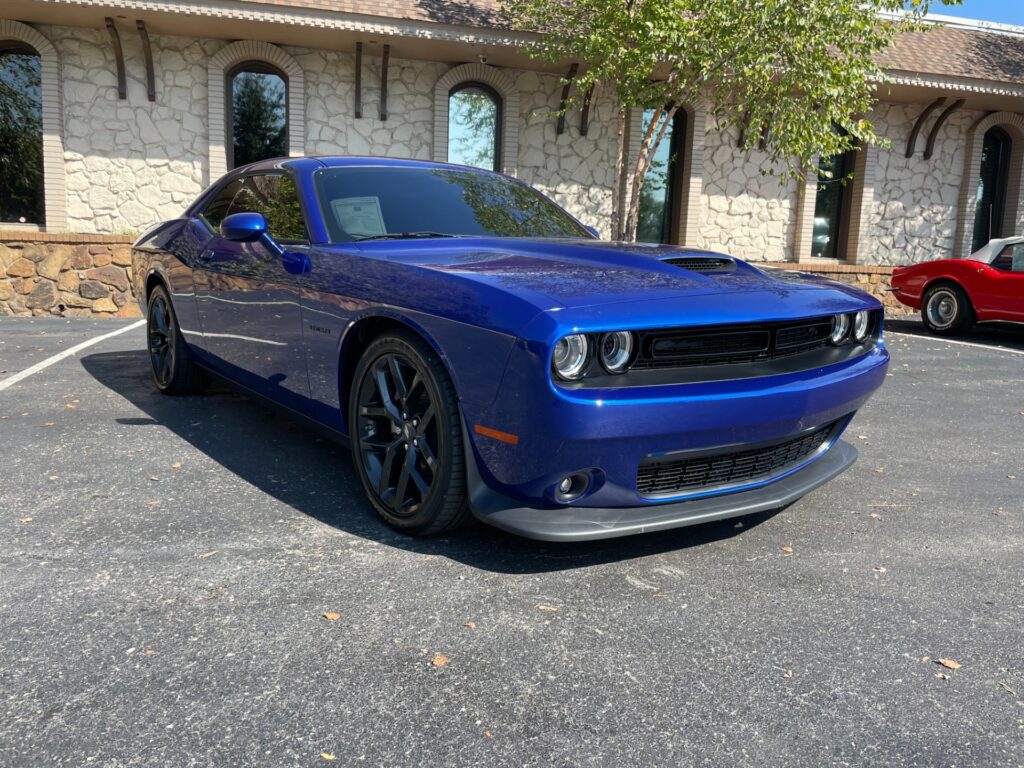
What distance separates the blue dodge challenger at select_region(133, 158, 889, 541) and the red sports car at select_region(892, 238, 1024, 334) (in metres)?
8.11

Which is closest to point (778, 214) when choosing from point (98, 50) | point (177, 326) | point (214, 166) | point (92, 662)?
point (214, 166)

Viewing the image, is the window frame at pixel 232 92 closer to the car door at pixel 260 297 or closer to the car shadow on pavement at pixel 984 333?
the car door at pixel 260 297

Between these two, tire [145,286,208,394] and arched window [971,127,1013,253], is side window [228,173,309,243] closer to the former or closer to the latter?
tire [145,286,208,394]

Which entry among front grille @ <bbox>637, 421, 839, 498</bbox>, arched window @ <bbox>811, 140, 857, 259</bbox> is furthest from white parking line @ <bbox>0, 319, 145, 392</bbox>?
arched window @ <bbox>811, 140, 857, 259</bbox>

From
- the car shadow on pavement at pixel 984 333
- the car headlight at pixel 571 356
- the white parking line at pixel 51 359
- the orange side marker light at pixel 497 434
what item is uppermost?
the car headlight at pixel 571 356

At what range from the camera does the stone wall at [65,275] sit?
10.8 metres

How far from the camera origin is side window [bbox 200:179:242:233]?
15.7 feet

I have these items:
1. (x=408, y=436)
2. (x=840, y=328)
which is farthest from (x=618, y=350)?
(x=840, y=328)

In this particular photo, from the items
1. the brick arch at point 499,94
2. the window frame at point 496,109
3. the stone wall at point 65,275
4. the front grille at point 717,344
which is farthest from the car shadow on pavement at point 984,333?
the stone wall at point 65,275

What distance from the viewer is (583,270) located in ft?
9.87

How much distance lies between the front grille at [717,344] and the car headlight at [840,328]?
0.28m

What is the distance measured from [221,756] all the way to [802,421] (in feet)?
6.73

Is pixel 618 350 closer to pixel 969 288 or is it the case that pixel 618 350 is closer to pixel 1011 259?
pixel 1011 259

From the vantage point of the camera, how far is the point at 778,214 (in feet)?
50.4
